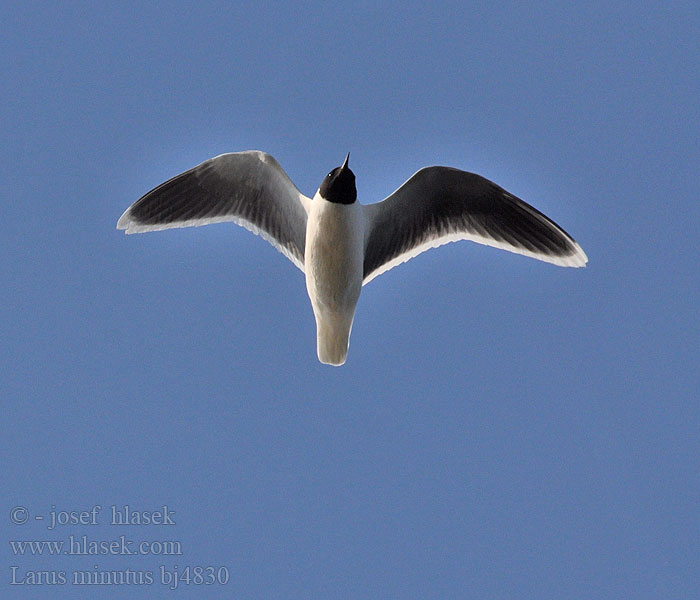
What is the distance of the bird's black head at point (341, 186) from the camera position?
6.72 meters

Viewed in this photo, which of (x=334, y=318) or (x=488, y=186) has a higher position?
(x=488, y=186)

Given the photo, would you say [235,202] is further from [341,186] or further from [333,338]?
[333,338]

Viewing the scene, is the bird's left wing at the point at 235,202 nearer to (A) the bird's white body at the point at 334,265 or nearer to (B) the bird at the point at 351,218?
(B) the bird at the point at 351,218

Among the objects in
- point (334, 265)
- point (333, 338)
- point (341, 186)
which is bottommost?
point (333, 338)

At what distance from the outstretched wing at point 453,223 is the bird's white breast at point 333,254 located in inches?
15.5

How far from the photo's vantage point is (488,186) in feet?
23.6

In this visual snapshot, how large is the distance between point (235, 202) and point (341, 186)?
3.22 feet

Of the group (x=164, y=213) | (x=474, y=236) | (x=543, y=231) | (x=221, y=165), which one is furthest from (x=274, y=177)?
(x=543, y=231)

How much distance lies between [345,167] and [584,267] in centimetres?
177

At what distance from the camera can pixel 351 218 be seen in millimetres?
6805

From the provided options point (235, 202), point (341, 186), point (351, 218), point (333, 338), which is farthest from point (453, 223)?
point (235, 202)

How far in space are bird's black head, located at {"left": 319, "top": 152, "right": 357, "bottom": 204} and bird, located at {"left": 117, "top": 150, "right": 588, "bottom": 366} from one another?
0.03 metres

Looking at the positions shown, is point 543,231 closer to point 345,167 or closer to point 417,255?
point 417,255

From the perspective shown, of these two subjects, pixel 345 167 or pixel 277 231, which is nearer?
pixel 345 167
